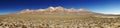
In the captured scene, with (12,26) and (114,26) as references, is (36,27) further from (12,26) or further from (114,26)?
(114,26)

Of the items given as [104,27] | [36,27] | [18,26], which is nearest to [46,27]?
[36,27]

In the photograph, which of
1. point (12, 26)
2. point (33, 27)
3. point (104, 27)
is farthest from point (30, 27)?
point (104, 27)

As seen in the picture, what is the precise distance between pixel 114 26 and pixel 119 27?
0.86 ft

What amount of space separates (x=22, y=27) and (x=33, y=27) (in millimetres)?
443

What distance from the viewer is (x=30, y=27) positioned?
959cm

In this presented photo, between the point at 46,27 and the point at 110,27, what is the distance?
2.43 metres

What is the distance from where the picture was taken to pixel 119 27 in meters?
9.42

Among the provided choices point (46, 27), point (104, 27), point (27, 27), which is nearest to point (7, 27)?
point (27, 27)

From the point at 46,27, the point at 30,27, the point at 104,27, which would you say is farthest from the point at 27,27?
the point at 104,27

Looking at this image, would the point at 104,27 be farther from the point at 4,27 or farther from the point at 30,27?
the point at 4,27

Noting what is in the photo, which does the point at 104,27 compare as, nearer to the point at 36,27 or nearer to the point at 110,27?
the point at 110,27

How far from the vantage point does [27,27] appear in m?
9.50

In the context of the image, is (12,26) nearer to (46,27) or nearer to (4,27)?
(4,27)

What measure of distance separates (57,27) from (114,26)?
7.22ft
